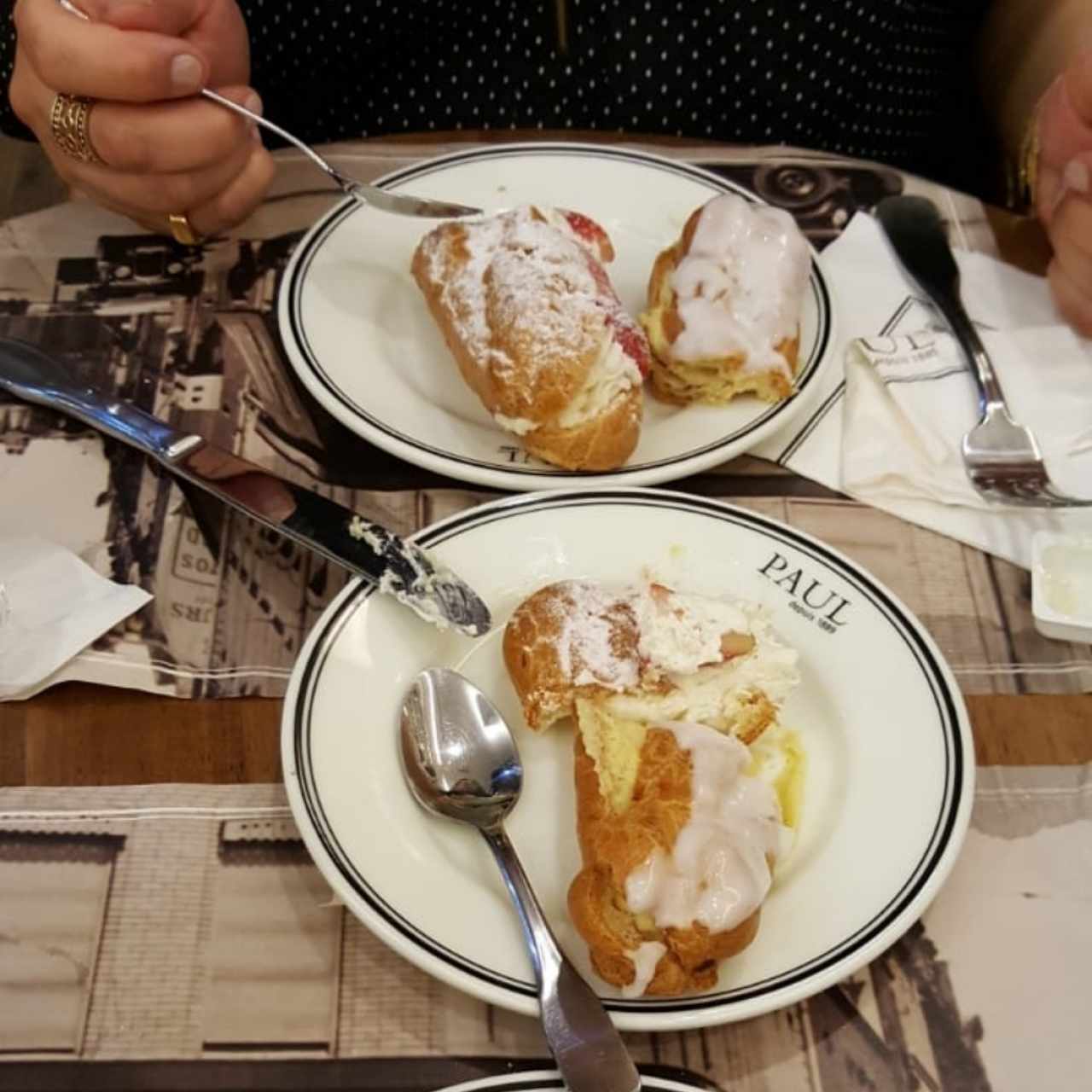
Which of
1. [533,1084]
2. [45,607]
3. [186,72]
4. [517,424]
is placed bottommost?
[533,1084]

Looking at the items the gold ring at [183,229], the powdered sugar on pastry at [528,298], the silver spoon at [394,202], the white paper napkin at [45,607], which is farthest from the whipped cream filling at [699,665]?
the gold ring at [183,229]

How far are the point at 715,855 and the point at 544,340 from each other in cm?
42

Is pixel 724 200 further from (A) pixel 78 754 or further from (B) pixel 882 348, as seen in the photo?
(A) pixel 78 754

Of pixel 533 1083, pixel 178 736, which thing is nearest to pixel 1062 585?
pixel 533 1083

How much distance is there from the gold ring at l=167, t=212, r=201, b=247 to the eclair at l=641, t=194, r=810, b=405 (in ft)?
1.39

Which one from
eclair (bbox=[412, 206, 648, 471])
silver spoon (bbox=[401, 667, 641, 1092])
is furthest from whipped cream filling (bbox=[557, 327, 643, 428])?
silver spoon (bbox=[401, 667, 641, 1092])

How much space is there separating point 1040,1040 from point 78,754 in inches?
22.8

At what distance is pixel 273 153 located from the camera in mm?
1166

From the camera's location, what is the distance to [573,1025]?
1.85 ft

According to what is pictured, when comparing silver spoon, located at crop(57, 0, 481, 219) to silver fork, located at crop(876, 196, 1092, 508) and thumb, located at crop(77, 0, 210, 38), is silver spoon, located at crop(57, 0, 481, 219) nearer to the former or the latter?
thumb, located at crop(77, 0, 210, 38)

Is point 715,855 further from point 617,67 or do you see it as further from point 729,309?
point 617,67

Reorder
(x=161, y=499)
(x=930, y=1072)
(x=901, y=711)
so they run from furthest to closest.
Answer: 1. (x=161, y=499)
2. (x=901, y=711)
3. (x=930, y=1072)

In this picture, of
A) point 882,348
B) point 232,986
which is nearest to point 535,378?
point 882,348

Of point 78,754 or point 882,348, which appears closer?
point 78,754
